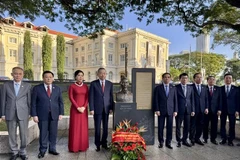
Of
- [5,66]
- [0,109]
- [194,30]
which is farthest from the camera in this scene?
[5,66]

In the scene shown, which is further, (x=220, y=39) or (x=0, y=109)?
(x=220, y=39)

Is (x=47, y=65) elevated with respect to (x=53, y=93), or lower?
elevated

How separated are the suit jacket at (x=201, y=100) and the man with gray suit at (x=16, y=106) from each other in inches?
145

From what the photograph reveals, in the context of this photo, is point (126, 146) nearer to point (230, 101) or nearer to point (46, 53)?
point (230, 101)

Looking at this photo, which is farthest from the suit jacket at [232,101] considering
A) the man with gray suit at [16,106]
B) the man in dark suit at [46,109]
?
the man with gray suit at [16,106]

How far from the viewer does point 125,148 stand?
127 inches

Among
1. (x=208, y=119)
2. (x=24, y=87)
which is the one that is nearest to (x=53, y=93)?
(x=24, y=87)

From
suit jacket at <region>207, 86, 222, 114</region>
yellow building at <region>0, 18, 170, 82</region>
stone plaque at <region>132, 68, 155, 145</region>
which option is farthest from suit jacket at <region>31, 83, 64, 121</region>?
yellow building at <region>0, 18, 170, 82</region>

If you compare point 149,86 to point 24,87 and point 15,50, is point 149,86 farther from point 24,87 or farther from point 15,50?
point 15,50

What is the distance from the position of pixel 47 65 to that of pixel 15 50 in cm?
941

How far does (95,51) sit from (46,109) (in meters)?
38.3

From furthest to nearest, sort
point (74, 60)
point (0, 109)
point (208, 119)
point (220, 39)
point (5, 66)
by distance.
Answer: point (74, 60)
point (5, 66)
point (220, 39)
point (208, 119)
point (0, 109)

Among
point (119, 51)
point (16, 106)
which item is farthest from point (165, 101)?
point (119, 51)

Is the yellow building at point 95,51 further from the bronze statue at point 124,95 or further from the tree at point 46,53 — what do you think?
the bronze statue at point 124,95
